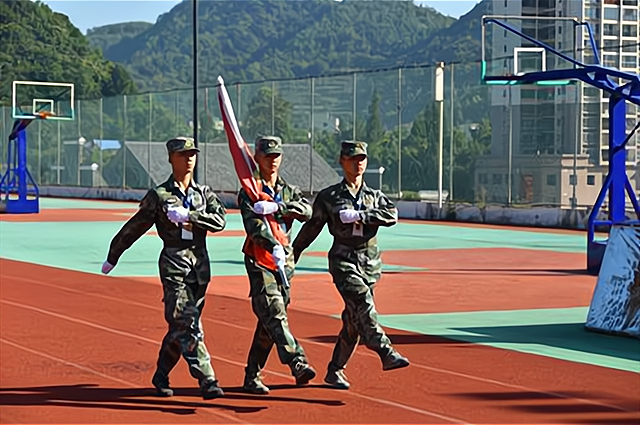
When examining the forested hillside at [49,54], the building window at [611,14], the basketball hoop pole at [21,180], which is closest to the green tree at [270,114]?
the basketball hoop pole at [21,180]

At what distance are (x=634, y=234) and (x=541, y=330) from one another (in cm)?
153

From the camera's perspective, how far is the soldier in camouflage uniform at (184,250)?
9.08 metres

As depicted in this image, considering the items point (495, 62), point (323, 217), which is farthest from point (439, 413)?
point (495, 62)

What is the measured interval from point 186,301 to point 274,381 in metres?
1.49

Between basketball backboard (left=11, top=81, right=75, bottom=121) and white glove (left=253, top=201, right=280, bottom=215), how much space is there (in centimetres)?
3203

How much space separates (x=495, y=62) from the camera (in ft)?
108

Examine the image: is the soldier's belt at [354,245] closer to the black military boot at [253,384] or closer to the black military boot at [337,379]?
the black military boot at [337,379]

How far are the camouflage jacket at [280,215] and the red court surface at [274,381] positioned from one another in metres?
1.26

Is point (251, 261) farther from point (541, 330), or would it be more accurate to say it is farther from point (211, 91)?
point (211, 91)

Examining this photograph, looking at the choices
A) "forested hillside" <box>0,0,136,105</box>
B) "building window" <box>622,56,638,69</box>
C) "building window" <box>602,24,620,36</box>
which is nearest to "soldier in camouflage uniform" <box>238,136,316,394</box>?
"building window" <box>622,56,638,69</box>

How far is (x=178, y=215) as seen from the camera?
8922 millimetres

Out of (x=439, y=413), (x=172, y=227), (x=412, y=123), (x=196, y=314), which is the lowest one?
(x=439, y=413)

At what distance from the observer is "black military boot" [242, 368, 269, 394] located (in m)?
9.49

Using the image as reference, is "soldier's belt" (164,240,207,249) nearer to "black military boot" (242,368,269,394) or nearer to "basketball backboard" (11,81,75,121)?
"black military boot" (242,368,269,394)
